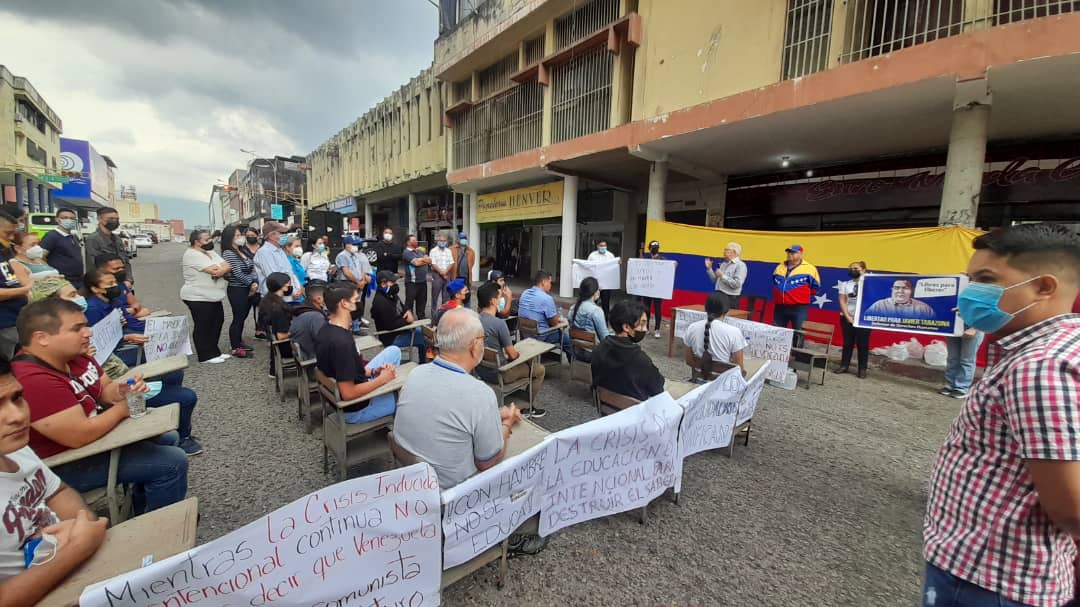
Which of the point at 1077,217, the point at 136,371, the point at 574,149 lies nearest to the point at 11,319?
the point at 136,371

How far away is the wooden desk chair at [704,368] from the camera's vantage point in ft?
13.1

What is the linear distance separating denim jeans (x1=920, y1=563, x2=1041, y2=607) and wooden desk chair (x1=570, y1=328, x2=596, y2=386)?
3.34 metres

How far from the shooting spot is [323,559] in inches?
61.3

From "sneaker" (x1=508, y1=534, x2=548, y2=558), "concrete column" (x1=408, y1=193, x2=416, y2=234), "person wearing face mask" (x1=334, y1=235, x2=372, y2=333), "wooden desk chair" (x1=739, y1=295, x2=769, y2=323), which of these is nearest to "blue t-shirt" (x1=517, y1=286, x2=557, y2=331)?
"sneaker" (x1=508, y1=534, x2=548, y2=558)

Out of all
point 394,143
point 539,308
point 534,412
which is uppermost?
point 394,143

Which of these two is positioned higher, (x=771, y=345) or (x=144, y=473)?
(x=771, y=345)

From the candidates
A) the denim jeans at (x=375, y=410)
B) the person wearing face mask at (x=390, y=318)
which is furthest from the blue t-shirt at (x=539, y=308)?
the denim jeans at (x=375, y=410)

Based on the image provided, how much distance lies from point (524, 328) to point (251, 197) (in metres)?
66.9

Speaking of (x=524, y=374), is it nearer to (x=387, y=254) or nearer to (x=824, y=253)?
(x=824, y=253)

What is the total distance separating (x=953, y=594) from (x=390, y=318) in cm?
553

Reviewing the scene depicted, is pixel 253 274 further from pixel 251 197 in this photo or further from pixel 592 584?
pixel 251 197

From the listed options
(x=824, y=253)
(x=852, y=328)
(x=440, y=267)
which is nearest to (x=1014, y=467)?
(x=852, y=328)

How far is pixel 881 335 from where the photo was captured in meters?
6.57

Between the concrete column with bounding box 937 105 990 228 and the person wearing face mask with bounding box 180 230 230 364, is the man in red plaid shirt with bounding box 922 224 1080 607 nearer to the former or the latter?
the concrete column with bounding box 937 105 990 228
